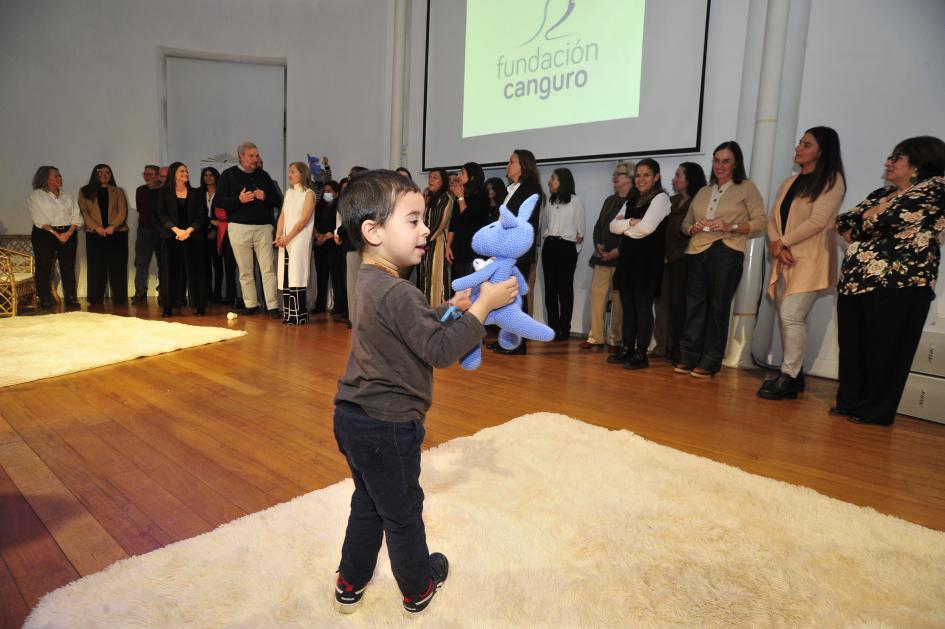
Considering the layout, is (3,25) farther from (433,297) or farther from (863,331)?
(863,331)

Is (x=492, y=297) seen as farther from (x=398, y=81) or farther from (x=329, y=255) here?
(x=398, y=81)

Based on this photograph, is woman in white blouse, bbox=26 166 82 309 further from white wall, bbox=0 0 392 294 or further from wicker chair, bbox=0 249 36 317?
white wall, bbox=0 0 392 294

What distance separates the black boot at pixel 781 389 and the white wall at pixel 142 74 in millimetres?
5031

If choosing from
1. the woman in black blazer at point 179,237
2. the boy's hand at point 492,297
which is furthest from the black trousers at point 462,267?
the boy's hand at point 492,297

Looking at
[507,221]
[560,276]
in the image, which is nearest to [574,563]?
[507,221]

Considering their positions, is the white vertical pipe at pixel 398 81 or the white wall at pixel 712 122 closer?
the white wall at pixel 712 122

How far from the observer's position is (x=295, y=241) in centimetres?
520

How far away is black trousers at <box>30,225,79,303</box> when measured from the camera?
19.4 feet

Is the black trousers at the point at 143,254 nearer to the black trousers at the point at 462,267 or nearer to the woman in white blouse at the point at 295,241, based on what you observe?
the woman in white blouse at the point at 295,241

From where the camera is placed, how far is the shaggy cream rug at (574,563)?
125cm

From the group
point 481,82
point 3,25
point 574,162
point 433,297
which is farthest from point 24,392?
point 3,25

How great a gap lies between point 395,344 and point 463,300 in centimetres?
22

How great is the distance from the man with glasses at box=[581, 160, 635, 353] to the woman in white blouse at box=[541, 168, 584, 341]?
0.19m

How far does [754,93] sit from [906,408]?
2358 mm
